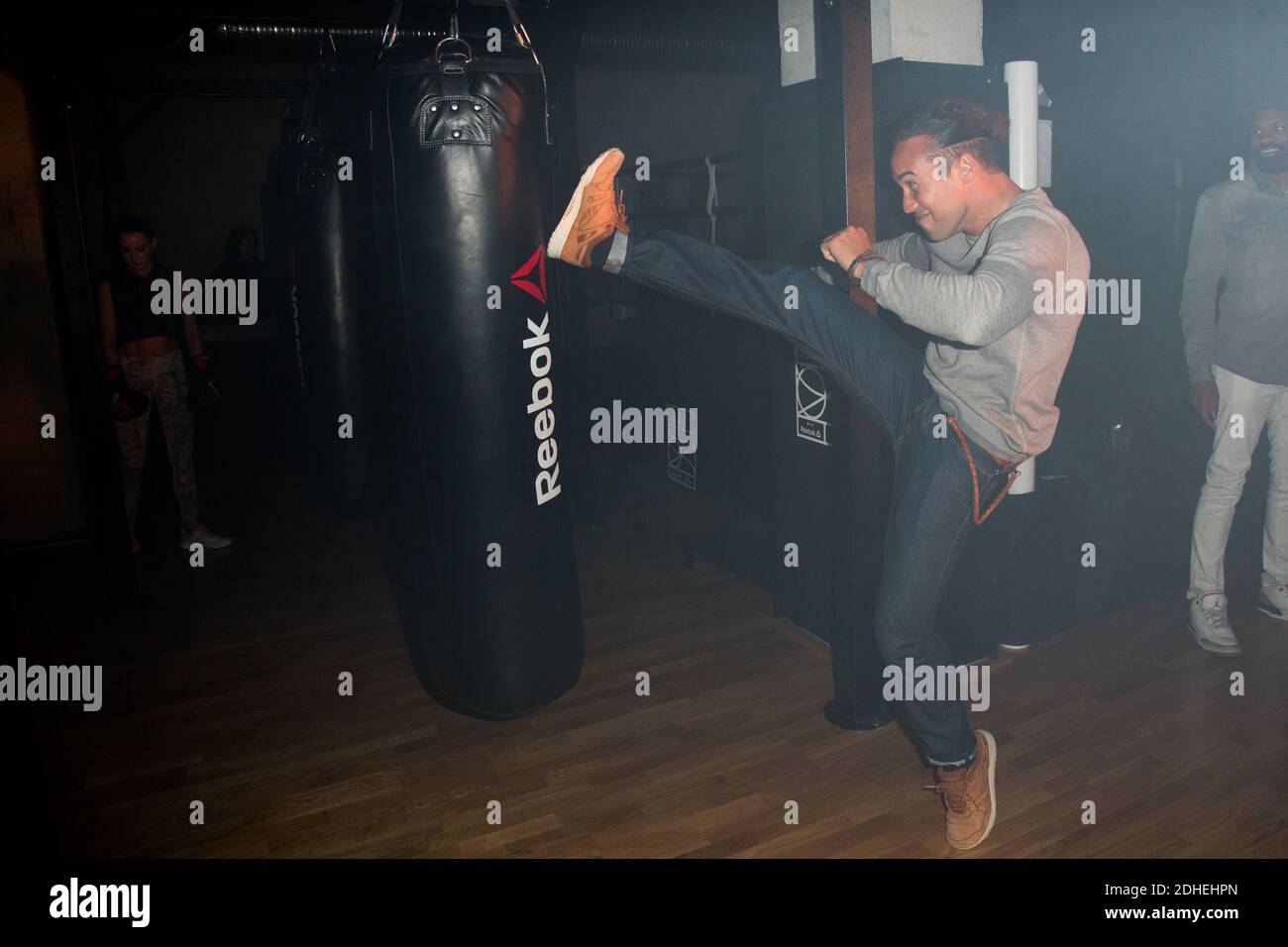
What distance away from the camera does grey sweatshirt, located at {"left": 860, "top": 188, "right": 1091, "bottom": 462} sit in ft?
6.04

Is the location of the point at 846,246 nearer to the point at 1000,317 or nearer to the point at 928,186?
the point at 928,186

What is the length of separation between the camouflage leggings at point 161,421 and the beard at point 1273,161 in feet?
13.7

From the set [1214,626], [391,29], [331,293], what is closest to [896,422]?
[391,29]

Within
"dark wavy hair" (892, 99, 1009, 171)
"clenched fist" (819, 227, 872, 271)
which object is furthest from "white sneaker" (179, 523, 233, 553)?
"dark wavy hair" (892, 99, 1009, 171)

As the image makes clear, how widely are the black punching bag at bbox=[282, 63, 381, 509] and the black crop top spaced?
Answer: 0.57 m

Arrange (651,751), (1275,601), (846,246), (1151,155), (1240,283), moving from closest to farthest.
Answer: (846,246)
(651,751)
(1240,283)
(1275,601)
(1151,155)

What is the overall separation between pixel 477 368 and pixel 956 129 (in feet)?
4.00

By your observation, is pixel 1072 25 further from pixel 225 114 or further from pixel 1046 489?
pixel 225 114

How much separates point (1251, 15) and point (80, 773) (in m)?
5.81

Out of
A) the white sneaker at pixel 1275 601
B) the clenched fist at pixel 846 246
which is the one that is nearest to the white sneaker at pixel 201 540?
the clenched fist at pixel 846 246

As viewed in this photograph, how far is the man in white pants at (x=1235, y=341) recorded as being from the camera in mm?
2998

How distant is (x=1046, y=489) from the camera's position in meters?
3.16

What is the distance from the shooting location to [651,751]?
2668 millimetres
